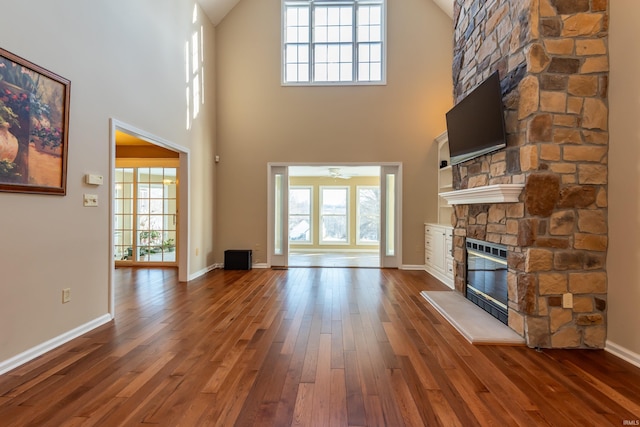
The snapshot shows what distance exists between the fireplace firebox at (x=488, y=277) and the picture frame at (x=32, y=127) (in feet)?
13.8

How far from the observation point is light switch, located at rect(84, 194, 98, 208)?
3.07 meters

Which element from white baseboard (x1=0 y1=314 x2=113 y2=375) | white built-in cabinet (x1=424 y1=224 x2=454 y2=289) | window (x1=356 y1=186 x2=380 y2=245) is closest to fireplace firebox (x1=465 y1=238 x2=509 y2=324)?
white built-in cabinet (x1=424 y1=224 x2=454 y2=289)

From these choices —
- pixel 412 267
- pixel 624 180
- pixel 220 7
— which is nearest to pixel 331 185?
pixel 412 267

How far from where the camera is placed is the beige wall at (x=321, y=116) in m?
6.24

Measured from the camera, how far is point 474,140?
11.4ft

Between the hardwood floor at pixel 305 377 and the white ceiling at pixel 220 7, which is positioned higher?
the white ceiling at pixel 220 7

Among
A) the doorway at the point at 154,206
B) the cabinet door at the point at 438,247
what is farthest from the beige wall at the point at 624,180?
the doorway at the point at 154,206

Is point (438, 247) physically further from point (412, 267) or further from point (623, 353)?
point (623, 353)

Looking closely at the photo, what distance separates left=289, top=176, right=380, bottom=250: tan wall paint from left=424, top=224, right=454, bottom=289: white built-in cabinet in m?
3.73

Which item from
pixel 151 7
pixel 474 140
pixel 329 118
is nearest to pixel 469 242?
pixel 474 140

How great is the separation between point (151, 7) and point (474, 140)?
4.43 meters

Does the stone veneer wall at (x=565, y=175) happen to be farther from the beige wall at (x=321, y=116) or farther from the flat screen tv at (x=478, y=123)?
the beige wall at (x=321, y=116)

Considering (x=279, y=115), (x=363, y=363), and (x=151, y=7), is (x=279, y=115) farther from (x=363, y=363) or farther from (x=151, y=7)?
(x=363, y=363)

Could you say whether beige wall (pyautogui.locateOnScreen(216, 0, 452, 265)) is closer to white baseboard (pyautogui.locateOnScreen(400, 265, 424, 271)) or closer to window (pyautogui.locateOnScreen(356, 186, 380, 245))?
white baseboard (pyautogui.locateOnScreen(400, 265, 424, 271))
